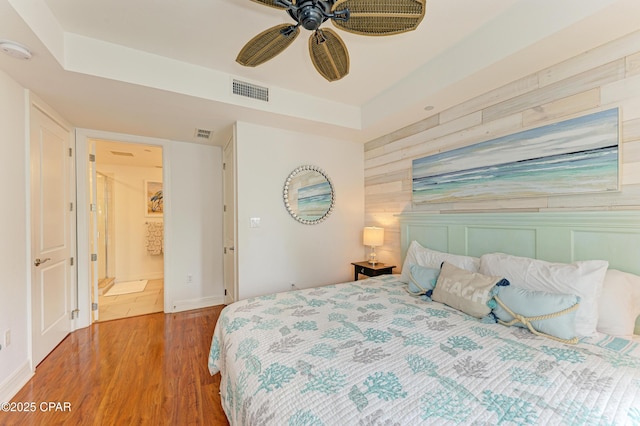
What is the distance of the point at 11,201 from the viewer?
6.20 feet

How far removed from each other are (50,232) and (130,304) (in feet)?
5.53

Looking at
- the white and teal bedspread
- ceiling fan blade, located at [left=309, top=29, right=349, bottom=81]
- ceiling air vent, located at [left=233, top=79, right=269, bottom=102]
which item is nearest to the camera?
the white and teal bedspread

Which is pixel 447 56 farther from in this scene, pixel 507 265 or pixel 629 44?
pixel 507 265

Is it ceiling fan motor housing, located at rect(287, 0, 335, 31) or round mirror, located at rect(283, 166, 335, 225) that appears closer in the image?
ceiling fan motor housing, located at rect(287, 0, 335, 31)

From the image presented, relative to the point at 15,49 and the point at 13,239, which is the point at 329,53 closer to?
the point at 15,49

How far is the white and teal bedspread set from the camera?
87cm

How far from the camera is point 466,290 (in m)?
1.74

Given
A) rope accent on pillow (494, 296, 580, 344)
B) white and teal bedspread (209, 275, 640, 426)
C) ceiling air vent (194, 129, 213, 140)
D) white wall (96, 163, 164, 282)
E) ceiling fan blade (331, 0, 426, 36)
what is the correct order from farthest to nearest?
white wall (96, 163, 164, 282)
ceiling air vent (194, 129, 213, 140)
rope accent on pillow (494, 296, 580, 344)
ceiling fan blade (331, 0, 426, 36)
white and teal bedspread (209, 275, 640, 426)

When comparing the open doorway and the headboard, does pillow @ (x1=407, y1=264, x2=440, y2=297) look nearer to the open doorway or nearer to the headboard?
the headboard

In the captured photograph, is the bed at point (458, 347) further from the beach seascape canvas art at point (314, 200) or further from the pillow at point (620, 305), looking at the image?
the beach seascape canvas art at point (314, 200)

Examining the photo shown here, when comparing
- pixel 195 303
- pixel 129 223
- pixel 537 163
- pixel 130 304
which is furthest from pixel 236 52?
pixel 129 223

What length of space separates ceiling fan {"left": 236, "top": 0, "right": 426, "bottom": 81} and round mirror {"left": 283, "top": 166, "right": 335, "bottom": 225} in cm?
168

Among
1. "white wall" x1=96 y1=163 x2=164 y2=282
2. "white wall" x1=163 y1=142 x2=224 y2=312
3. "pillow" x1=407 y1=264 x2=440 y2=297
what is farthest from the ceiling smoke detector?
"white wall" x1=96 y1=163 x2=164 y2=282

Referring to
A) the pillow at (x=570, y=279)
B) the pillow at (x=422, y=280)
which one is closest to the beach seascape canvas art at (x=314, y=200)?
the pillow at (x=422, y=280)
